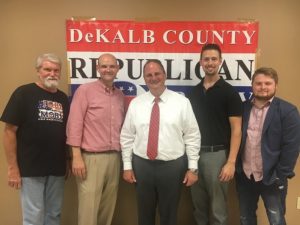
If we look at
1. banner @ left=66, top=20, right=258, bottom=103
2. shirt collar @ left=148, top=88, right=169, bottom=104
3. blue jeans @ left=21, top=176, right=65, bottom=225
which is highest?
banner @ left=66, top=20, right=258, bottom=103

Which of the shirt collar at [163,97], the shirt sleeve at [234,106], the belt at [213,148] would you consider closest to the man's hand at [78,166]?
the shirt collar at [163,97]

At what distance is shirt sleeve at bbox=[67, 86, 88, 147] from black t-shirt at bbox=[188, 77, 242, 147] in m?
0.86

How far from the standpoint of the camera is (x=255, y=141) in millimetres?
2051

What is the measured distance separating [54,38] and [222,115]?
1.56 metres

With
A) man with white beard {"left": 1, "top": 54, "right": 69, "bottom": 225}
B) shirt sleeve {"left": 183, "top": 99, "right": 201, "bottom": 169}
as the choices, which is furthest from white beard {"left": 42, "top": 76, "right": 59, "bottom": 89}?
shirt sleeve {"left": 183, "top": 99, "right": 201, "bottom": 169}

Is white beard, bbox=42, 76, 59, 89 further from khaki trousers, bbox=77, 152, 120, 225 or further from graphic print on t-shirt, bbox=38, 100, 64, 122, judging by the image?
khaki trousers, bbox=77, 152, 120, 225

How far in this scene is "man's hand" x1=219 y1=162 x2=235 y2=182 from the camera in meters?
2.13

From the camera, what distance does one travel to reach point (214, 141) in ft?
7.16

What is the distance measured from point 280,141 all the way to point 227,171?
414 mm

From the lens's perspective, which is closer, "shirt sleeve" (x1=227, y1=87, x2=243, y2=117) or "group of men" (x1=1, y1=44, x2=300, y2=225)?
"group of men" (x1=1, y1=44, x2=300, y2=225)

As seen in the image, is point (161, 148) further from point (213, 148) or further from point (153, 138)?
point (213, 148)

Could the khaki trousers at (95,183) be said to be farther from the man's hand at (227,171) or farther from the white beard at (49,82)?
the man's hand at (227,171)

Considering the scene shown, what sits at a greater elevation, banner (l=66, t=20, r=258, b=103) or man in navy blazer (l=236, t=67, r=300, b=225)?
banner (l=66, t=20, r=258, b=103)

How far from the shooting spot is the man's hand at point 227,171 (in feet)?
7.00
